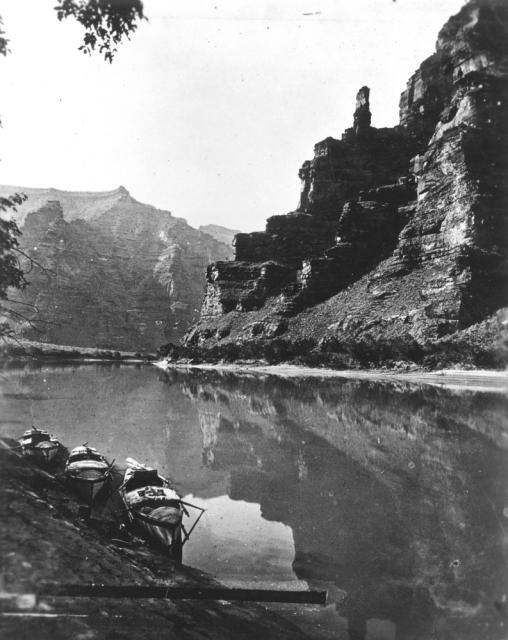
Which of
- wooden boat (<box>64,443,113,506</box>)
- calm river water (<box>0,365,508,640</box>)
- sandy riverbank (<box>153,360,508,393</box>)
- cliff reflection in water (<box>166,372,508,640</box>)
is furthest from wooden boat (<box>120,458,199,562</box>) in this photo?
sandy riverbank (<box>153,360,508,393</box>)

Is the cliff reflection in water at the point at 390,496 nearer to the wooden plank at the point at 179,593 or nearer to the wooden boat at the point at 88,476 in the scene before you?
the wooden plank at the point at 179,593

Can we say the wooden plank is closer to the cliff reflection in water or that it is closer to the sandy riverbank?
the cliff reflection in water

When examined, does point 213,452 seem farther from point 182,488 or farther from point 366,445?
point 366,445

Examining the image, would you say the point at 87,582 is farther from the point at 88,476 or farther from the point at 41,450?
the point at 41,450

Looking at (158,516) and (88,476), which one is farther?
(88,476)

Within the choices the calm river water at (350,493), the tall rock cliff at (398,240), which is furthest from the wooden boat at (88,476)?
the tall rock cliff at (398,240)

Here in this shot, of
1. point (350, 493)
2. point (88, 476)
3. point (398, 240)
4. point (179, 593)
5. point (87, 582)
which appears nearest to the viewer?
point (87, 582)

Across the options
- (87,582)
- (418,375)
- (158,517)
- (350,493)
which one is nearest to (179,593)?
(87,582)
